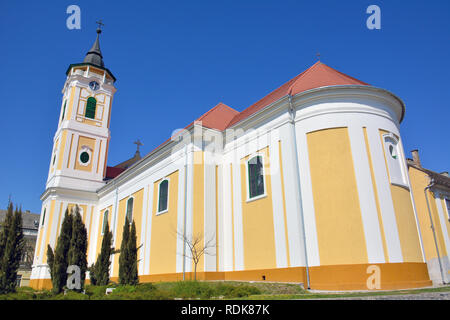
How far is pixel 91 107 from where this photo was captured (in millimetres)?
30484

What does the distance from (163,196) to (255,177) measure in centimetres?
698

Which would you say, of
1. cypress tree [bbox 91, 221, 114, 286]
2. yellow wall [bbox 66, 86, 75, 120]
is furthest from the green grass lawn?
yellow wall [bbox 66, 86, 75, 120]

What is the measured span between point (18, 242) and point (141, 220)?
7905 millimetres

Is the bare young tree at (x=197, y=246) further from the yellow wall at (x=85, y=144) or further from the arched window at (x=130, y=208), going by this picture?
the yellow wall at (x=85, y=144)

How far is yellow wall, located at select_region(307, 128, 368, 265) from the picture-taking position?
11.7 metres

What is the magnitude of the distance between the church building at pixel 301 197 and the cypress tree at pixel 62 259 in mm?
5267

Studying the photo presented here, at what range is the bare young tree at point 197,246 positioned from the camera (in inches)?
608

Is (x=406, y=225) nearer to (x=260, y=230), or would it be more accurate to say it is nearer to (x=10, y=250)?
(x=260, y=230)

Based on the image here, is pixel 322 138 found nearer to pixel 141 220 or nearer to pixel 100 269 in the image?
pixel 100 269

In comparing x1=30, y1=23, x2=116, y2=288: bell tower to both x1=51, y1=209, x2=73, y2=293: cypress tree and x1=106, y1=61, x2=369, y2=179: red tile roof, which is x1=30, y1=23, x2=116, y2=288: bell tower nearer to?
x1=51, y1=209, x2=73, y2=293: cypress tree

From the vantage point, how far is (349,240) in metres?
11.7

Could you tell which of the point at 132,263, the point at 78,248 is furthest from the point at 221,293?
the point at 78,248

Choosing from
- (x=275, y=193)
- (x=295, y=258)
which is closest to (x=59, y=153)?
(x=275, y=193)

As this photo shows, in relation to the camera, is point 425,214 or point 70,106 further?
point 70,106
